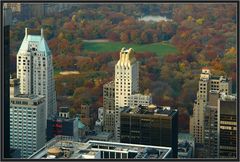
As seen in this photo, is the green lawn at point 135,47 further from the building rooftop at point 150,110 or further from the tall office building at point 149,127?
the tall office building at point 149,127

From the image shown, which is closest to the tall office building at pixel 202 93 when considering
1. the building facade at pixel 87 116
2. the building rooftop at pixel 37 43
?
the building facade at pixel 87 116

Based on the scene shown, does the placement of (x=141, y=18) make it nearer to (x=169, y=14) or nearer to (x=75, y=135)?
(x=169, y=14)

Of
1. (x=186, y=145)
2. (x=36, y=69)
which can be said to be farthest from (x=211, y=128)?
(x=36, y=69)

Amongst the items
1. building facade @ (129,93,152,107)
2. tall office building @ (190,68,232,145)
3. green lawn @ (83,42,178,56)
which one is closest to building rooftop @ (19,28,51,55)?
green lawn @ (83,42,178,56)

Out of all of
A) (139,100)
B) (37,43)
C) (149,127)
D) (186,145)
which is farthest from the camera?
(37,43)

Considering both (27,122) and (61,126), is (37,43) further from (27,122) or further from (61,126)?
(27,122)

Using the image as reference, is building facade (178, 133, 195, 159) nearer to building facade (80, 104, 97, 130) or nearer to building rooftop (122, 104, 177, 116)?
building rooftop (122, 104, 177, 116)

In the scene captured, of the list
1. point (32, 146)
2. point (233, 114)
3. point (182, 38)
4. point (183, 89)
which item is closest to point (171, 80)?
point (183, 89)
